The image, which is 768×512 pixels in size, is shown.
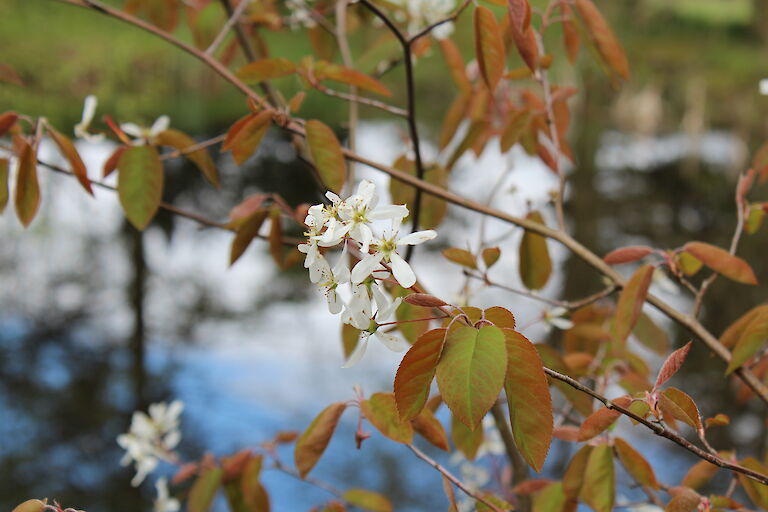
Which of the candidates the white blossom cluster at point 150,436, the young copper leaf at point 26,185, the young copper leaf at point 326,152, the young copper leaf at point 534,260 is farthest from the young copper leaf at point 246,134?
the white blossom cluster at point 150,436

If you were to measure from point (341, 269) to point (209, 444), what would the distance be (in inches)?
60.5

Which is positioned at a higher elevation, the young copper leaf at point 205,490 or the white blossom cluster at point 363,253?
the white blossom cluster at point 363,253

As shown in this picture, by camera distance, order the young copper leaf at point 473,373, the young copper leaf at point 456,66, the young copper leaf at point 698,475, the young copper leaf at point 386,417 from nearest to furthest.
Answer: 1. the young copper leaf at point 473,373
2. the young copper leaf at point 386,417
3. the young copper leaf at point 698,475
4. the young copper leaf at point 456,66

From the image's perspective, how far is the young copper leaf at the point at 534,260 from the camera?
2.01 feet

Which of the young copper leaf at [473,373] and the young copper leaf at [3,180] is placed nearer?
the young copper leaf at [473,373]

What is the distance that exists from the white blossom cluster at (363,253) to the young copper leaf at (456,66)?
1.36ft

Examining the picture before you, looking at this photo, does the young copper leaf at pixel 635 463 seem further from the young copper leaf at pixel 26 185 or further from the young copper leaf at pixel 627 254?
the young copper leaf at pixel 26 185

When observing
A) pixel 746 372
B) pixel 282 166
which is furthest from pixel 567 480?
pixel 282 166

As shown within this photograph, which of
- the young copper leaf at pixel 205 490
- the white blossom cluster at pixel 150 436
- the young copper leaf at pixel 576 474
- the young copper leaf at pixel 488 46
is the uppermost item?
the young copper leaf at pixel 488 46

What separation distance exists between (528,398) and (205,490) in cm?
38

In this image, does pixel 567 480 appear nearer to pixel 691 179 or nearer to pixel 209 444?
pixel 209 444

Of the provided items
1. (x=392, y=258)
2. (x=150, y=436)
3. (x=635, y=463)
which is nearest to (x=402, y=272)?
(x=392, y=258)

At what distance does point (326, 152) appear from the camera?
50cm

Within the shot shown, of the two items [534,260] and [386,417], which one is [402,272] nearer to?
[386,417]
